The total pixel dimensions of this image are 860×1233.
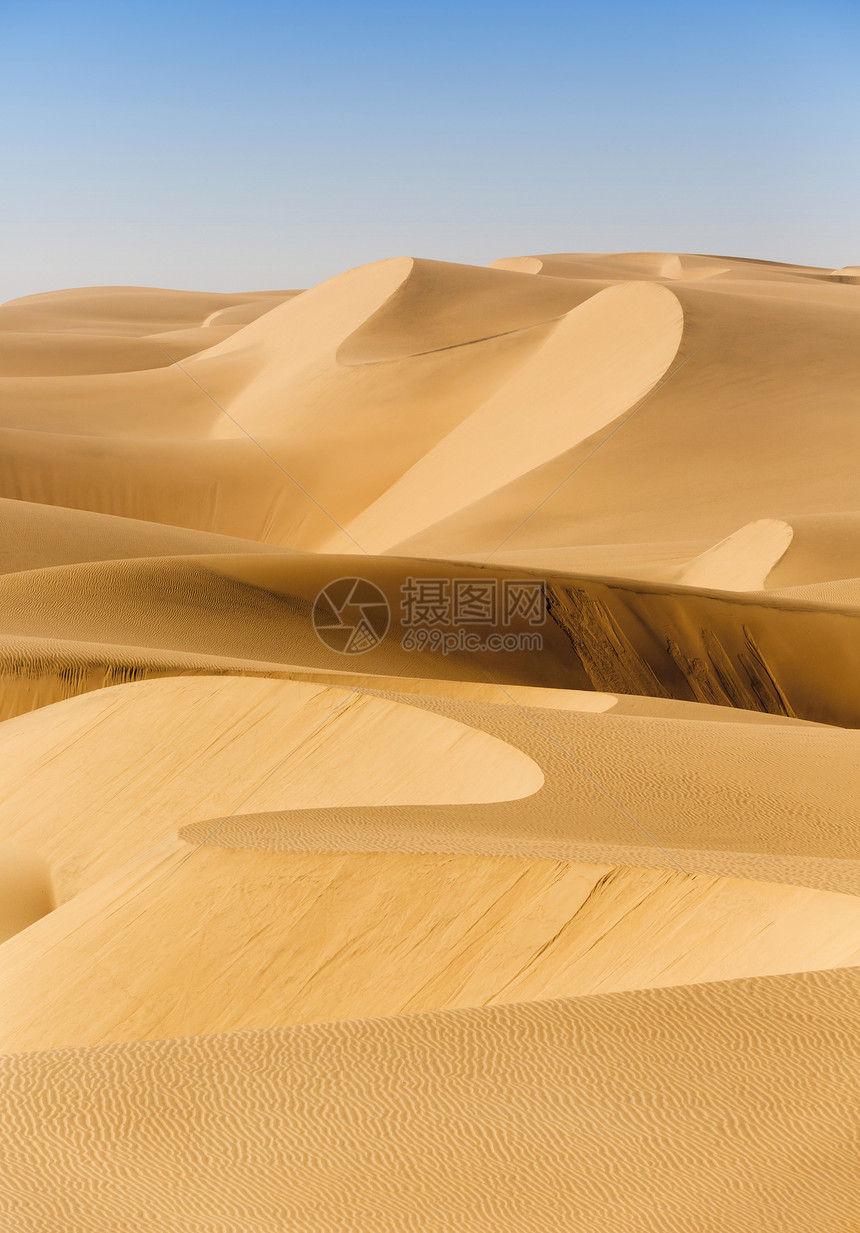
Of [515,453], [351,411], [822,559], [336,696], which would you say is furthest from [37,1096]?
[351,411]

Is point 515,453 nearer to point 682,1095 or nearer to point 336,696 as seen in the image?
point 336,696

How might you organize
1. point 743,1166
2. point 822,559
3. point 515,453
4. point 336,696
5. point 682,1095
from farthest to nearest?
point 515,453 → point 822,559 → point 336,696 → point 682,1095 → point 743,1166

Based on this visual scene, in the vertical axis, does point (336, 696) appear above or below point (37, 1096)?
below

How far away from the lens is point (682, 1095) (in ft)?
8.54

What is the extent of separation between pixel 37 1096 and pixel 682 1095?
4.74 feet

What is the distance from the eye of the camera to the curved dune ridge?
2.43m

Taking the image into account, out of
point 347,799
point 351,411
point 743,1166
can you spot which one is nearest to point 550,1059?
point 743,1166

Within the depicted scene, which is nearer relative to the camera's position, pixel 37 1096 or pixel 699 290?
pixel 37 1096

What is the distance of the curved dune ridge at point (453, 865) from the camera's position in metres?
2.43

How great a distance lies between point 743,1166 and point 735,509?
73.9 ft

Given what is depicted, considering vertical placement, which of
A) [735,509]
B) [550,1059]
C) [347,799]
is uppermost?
[550,1059]

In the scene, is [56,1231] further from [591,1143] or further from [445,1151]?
[591,1143]

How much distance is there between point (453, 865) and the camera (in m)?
5.11

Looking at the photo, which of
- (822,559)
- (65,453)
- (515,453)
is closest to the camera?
(822,559)
